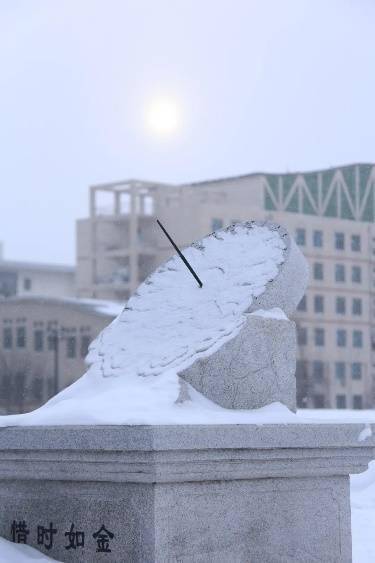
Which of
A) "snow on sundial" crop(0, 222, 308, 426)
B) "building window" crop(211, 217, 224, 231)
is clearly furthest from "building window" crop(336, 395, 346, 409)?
"snow on sundial" crop(0, 222, 308, 426)

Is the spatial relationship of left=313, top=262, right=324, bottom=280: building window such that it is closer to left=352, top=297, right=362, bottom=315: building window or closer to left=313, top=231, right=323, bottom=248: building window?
left=313, top=231, right=323, bottom=248: building window

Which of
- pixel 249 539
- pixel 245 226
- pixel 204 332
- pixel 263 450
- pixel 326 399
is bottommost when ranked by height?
pixel 326 399

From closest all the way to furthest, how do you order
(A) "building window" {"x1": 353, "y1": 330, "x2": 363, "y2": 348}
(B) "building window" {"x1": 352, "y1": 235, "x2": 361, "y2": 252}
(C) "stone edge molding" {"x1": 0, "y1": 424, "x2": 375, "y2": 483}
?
(C) "stone edge molding" {"x1": 0, "y1": 424, "x2": 375, "y2": 483}
(B) "building window" {"x1": 352, "y1": 235, "x2": 361, "y2": 252}
(A) "building window" {"x1": 353, "y1": 330, "x2": 363, "y2": 348}

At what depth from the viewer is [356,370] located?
50.9m

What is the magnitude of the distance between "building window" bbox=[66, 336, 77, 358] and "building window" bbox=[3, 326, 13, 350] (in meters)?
2.96

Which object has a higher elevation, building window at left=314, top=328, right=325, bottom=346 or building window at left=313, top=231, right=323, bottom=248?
building window at left=313, top=231, right=323, bottom=248

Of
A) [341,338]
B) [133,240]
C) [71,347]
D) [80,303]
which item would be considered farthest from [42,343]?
[341,338]

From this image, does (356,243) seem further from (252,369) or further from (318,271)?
(252,369)

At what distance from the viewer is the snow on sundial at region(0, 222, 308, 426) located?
216 inches

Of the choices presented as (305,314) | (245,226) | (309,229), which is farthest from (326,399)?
(245,226)

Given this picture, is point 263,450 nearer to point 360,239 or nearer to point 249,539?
point 249,539

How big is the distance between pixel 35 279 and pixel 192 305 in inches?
2386

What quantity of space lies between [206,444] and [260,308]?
1.13 metres

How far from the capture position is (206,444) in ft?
17.0
